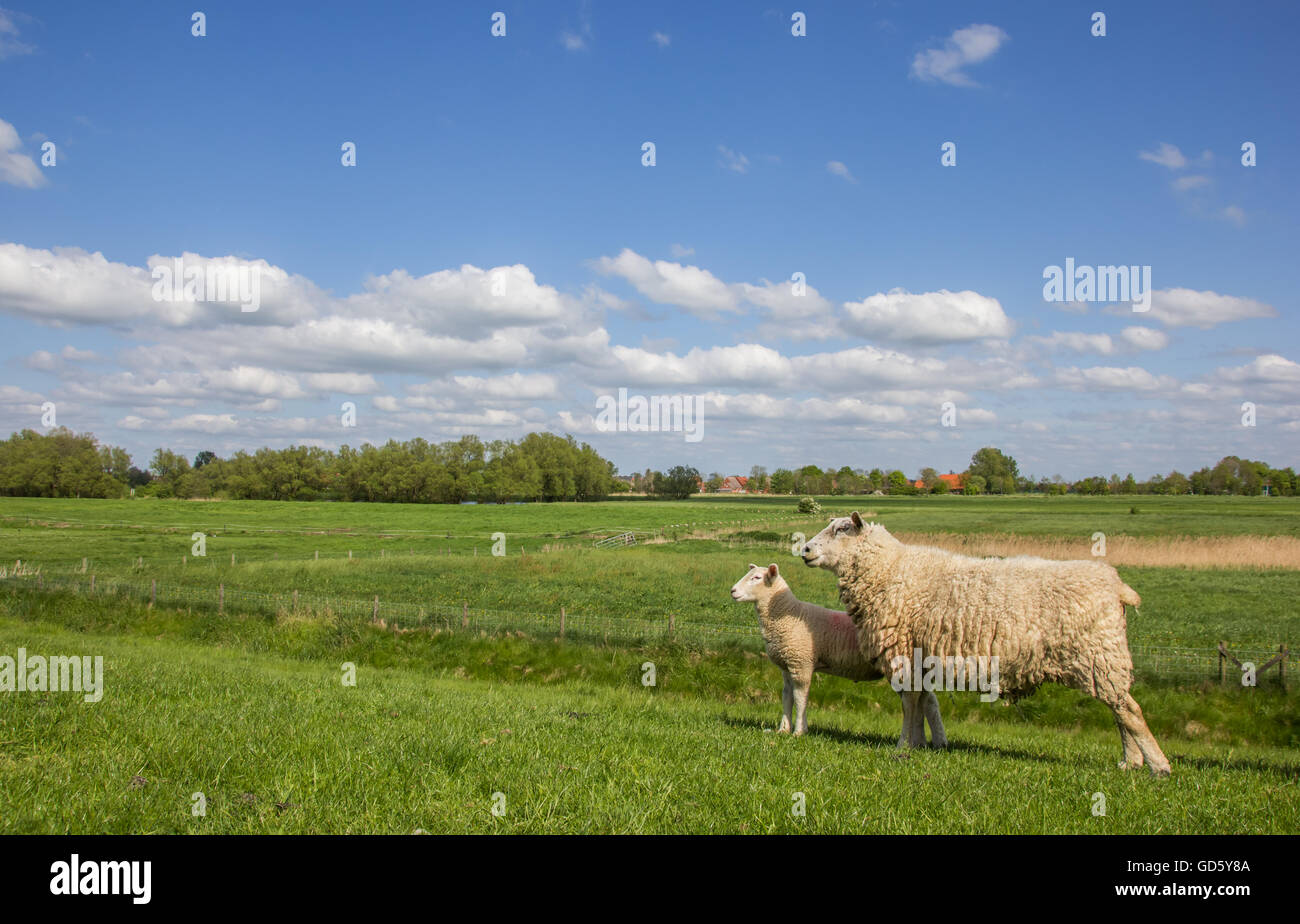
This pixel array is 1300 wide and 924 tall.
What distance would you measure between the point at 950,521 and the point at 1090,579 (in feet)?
272

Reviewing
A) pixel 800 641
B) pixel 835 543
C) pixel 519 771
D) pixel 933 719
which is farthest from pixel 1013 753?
pixel 519 771

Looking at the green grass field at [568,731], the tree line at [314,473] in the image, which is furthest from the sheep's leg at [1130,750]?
the tree line at [314,473]

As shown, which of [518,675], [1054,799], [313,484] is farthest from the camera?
[313,484]

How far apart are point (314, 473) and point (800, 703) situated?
157435 mm

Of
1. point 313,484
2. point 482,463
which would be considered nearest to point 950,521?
point 482,463

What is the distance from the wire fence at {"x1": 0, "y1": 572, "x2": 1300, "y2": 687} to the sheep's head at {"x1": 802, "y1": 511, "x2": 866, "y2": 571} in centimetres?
993

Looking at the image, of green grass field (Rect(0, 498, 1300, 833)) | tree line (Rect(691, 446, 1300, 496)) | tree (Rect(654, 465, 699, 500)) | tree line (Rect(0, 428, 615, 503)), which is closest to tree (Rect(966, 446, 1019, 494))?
tree line (Rect(691, 446, 1300, 496))

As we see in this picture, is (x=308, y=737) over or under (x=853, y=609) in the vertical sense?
under

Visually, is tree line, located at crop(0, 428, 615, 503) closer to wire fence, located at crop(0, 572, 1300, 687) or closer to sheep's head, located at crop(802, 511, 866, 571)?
wire fence, located at crop(0, 572, 1300, 687)

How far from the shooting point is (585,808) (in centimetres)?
599

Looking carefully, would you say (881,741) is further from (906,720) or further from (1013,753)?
(1013,753)

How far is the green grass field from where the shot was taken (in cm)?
599

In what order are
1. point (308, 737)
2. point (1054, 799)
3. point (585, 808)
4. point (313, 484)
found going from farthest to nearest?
point (313, 484)
point (308, 737)
point (1054, 799)
point (585, 808)
